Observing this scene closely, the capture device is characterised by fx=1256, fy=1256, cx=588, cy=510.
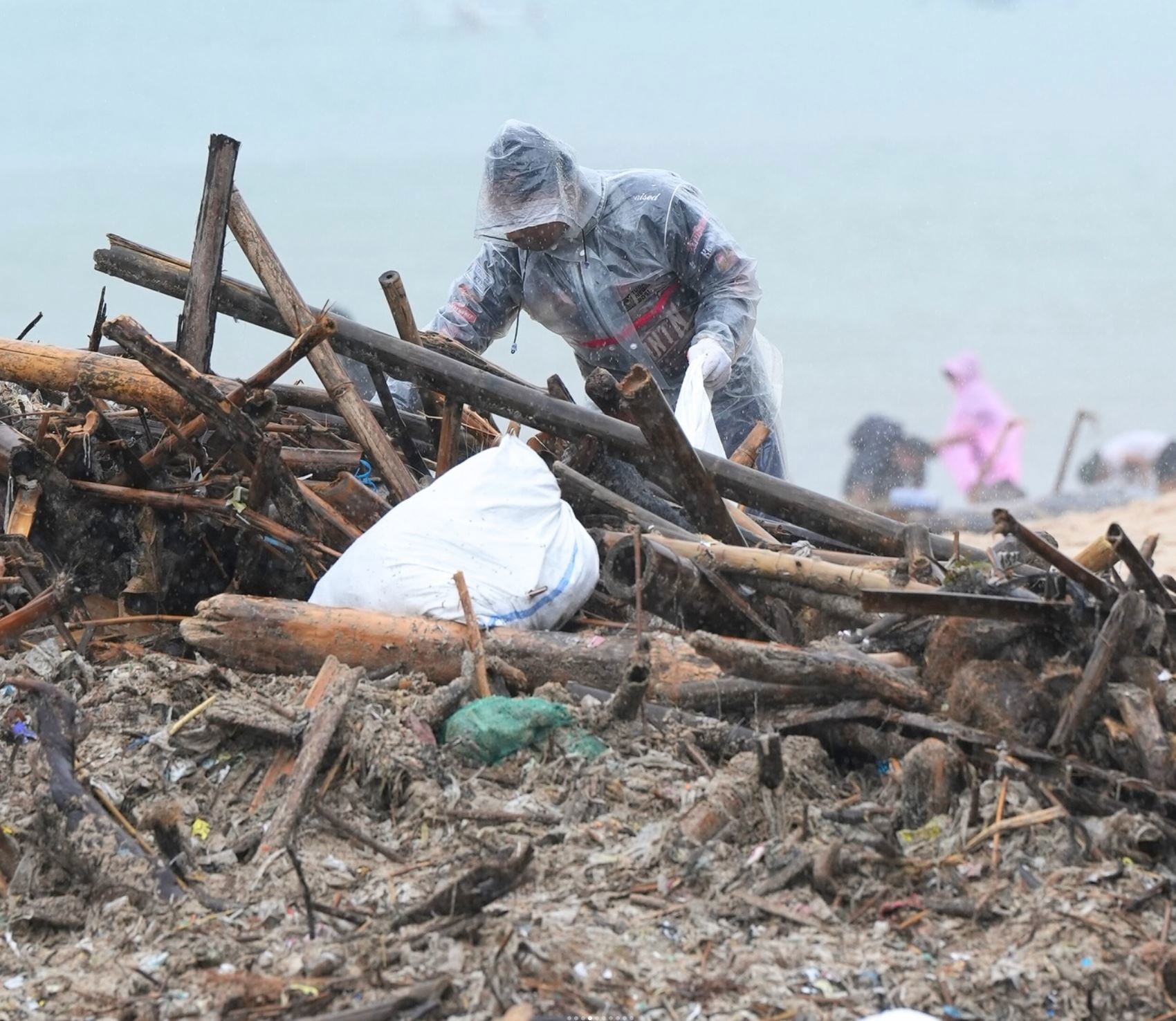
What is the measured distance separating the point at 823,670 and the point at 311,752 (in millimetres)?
1052

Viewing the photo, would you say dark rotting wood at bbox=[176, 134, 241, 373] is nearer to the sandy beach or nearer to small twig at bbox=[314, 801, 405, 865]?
small twig at bbox=[314, 801, 405, 865]

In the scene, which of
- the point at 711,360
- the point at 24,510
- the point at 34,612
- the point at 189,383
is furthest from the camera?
the point at 711,360

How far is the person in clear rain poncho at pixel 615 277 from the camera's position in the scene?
15.3 feet

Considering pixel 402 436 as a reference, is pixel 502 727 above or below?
below

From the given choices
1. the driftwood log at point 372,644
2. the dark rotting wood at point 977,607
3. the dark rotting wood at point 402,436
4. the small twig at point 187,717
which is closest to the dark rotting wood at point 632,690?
the driftwood log at point 372,644

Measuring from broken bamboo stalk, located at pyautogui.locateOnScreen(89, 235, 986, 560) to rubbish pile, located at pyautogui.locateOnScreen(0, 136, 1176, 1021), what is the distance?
0.01m

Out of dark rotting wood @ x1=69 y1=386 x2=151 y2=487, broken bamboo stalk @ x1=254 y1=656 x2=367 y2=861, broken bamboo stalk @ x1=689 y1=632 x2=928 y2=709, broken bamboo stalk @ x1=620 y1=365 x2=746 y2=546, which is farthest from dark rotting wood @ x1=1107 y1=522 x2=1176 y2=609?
dark rotting wood @ x1=69 y1=386 x2=151 y2=487

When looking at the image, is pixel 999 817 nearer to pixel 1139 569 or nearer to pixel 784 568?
pixel 1139 569

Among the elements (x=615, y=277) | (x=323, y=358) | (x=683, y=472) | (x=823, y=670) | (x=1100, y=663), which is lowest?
(x=823, y=670)

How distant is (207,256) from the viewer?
383cm

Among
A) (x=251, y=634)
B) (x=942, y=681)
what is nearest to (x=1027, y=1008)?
(x=942, y=681)

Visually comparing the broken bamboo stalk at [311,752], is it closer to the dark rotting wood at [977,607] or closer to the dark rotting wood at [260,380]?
the dark rotting wood at [260,380]

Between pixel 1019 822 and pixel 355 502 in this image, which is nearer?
pixel 1019 822

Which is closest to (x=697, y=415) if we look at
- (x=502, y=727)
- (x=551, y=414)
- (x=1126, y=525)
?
(x=551, y=414)
